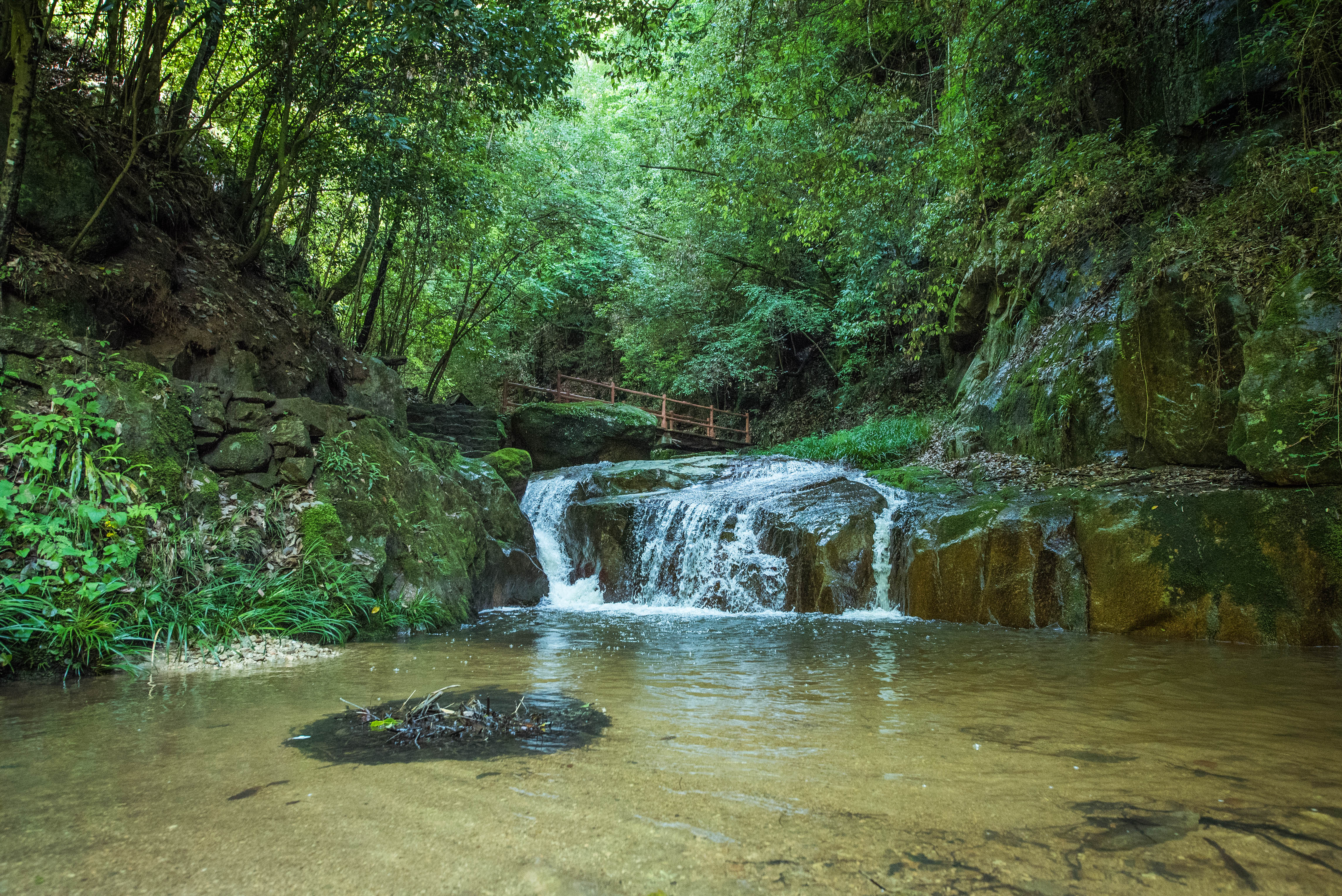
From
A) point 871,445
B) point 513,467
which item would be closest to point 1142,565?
point 871,445

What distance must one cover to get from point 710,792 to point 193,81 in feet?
28.7

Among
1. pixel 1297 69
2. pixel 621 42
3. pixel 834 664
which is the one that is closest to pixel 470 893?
pixel 834 664

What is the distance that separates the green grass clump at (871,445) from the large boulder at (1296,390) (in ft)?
22.1

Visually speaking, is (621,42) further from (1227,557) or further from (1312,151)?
(1227,557)

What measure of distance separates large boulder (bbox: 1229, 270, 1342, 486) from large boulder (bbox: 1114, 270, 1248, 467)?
64 cm

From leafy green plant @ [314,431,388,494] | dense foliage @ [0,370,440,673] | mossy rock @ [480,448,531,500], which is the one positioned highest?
mossy rock @ [480,448,531,500]

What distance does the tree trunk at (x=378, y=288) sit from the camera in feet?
36.1

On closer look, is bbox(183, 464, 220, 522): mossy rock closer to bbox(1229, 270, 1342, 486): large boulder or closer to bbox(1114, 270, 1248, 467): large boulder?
bbox(1229, 270, 1342, 486): large boulder

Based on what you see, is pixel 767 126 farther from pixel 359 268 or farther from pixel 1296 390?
pixel 1296 390

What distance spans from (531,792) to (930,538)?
21.2ft

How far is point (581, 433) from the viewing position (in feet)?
57.9

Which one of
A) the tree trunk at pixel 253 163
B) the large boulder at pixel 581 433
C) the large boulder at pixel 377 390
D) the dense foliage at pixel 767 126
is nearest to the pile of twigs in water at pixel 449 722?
the dense foliage at pixel 767 126

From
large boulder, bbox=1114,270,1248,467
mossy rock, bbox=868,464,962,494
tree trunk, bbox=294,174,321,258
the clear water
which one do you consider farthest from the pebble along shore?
large boulder, bbox=1114,270,1248,467

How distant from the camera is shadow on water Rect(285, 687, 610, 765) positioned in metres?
2.42
